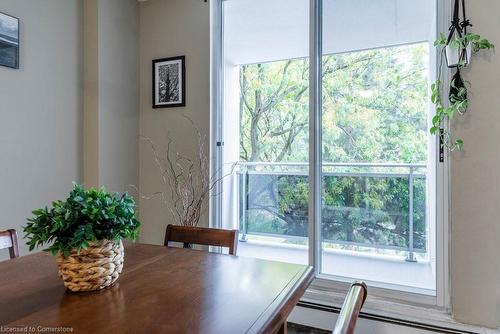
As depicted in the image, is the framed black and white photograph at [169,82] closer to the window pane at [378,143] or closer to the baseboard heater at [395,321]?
the window pane at [378,143]

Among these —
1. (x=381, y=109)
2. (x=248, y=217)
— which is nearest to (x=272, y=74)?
(x=381, y=109)

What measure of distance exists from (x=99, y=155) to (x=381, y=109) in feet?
6.79

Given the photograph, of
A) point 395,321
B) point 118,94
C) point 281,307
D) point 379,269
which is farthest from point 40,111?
point 395,321

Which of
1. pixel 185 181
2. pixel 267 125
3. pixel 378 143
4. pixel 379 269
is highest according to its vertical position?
pixel 267 125

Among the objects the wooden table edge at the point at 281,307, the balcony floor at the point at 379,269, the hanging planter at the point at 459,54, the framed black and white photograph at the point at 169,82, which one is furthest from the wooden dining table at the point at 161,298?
the framed black and white photograph at the point at 169,82

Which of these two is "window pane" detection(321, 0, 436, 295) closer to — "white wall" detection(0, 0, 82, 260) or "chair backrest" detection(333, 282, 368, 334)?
"chair backrest" detection(333, 282, 368, 334)

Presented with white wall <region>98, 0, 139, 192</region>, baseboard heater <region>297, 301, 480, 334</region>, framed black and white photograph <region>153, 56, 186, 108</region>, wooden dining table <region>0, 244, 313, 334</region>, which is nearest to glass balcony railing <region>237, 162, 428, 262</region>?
baseboard heater <region>297, 301, 480, 334</region>

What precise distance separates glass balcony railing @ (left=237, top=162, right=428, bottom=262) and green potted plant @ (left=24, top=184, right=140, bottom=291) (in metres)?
1.66

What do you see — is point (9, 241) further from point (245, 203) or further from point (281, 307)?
point (245, 203)

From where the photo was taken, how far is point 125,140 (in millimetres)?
2797

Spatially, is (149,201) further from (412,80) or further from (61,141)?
(412,80)

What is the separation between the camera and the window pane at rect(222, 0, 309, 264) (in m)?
2.47

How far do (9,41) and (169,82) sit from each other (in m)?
1.08

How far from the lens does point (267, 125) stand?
259 centimetres
